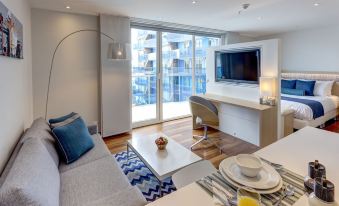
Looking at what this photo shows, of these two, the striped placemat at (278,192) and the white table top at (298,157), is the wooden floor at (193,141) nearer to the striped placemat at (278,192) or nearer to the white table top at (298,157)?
the white table top at (298,157)

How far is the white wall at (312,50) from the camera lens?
4966mm

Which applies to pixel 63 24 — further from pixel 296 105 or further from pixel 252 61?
pixel 296 105

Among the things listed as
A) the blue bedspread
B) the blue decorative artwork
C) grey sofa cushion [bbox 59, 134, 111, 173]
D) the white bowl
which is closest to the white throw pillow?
the blue bedspread

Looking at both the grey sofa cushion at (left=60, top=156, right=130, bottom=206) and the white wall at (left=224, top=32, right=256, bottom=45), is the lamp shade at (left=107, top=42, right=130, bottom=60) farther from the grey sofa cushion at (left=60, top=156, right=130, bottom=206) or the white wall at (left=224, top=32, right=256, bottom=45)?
the white wall at (left=224, top=32, right=256, bottom=45)

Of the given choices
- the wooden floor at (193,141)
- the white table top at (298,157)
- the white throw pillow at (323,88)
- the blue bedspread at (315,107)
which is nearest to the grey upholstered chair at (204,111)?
the wooden floor at (193,141)

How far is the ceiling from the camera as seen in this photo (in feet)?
10.1

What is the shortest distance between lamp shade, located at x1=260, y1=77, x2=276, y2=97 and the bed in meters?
0.62

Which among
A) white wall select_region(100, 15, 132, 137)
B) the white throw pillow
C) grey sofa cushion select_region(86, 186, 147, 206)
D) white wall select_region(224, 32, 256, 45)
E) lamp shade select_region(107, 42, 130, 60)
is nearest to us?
grey sofa cushion select_region(86, 186, 147, 206)

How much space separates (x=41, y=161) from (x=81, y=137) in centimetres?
75

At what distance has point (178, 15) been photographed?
3797 millimetres

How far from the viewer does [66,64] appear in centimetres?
353

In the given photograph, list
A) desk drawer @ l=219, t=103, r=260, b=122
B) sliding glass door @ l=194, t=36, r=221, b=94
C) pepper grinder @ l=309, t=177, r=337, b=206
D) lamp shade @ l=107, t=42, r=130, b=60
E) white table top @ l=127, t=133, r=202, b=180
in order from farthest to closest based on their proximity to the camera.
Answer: sliding glass door @ l=194, t=36, r=221, b=94 < lamp shade @ l=107, t=42, r=130, b=60 < desk drawer @ l=219, t=103, r=260, b=122 < white table top @ l=127, t=133, r=202, b=180 < pepper grinder @ l=309, t=177, r=337, b=206

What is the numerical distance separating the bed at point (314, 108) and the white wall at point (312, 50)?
367 millimetres

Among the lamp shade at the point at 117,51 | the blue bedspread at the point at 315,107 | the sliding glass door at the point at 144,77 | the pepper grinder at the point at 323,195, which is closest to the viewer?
the pepper grinder at the point at 323,195
